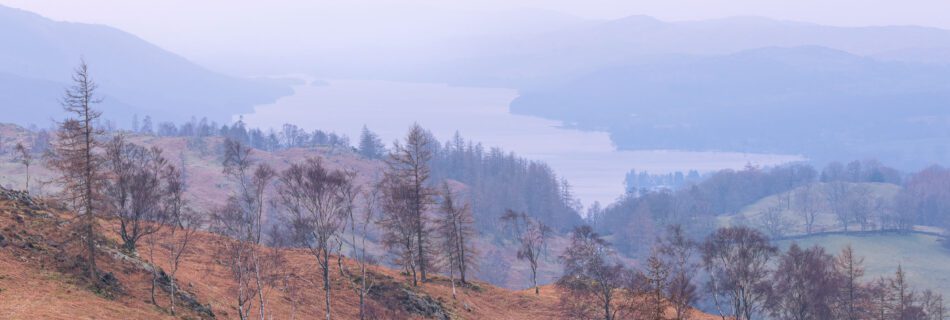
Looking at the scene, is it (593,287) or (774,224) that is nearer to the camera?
(593,287)

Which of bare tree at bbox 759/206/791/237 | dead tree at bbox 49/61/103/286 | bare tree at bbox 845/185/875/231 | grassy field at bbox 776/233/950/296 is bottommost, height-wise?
grassy field at bbox 776/233/950/296

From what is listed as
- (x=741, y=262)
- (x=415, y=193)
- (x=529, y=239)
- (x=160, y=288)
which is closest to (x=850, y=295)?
(x=741, y=262)

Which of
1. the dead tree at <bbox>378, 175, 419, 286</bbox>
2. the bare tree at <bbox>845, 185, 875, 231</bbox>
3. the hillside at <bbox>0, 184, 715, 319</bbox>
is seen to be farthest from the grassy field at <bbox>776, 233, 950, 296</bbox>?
the dead tree at <bbox>378, 175, 419, 286</bbox>

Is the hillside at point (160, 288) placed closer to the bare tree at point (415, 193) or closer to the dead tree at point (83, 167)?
the dead tree at point (83, 167)

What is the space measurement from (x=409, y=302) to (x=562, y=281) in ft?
40.2

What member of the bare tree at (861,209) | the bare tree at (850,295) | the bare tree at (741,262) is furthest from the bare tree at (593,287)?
the bare tree at (861,209)

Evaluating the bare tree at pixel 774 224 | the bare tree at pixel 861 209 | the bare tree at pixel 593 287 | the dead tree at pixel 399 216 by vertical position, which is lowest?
the bare tree at pixel 774 224

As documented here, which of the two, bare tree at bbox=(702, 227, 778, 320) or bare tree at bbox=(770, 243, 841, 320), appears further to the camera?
bare tree at bbox=(770, 243, 841, 320)

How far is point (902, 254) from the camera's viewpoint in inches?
6004

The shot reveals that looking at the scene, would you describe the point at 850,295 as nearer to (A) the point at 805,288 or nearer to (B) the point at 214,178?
(A) the point at 805,288

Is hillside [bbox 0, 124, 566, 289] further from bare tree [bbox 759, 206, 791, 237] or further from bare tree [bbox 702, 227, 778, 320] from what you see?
bare tree [bbox 702, 227, 778, 320]

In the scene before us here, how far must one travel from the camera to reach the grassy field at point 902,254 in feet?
449

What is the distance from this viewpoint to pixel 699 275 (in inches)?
6378

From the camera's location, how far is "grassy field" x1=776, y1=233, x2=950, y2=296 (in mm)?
137000
